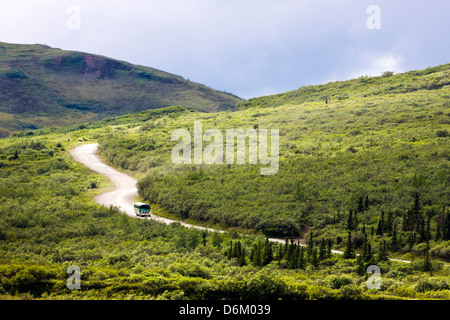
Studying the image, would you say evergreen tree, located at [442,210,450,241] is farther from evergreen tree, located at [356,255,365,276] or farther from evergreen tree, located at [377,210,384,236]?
evergreen tree, located at [356,255,365,276]

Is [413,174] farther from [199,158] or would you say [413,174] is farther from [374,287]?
[199,158]

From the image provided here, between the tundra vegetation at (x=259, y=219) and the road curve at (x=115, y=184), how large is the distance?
74.9 inches

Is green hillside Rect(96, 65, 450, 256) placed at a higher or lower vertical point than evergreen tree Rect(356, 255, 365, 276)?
higher

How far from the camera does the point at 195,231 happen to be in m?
45.7

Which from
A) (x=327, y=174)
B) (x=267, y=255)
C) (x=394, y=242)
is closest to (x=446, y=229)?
(x=394, y=242)

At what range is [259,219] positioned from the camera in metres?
49.1

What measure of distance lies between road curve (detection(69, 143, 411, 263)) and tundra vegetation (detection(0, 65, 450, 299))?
1.90 metres

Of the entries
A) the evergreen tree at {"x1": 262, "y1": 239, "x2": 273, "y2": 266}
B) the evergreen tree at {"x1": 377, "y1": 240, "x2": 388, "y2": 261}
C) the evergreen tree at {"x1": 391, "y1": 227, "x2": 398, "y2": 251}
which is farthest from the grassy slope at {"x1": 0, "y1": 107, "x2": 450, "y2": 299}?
the evergreen tree at {"x1": 391, "y1": 227, "x2": 398, "y2": 251}

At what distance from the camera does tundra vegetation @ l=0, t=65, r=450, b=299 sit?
24516 mm

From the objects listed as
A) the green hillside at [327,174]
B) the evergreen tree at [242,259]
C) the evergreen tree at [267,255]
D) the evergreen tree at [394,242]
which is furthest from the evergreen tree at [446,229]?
the evergreen tree at [242,259]

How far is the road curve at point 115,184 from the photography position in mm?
60069

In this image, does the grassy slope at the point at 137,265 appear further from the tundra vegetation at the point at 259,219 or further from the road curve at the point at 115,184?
the road curve at the point at 115,184

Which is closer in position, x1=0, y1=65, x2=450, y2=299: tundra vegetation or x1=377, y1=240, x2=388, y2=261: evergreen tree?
x1=0, y1=65, x2=450, y2=299: tundra vegetation

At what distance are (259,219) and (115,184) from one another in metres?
36.5
